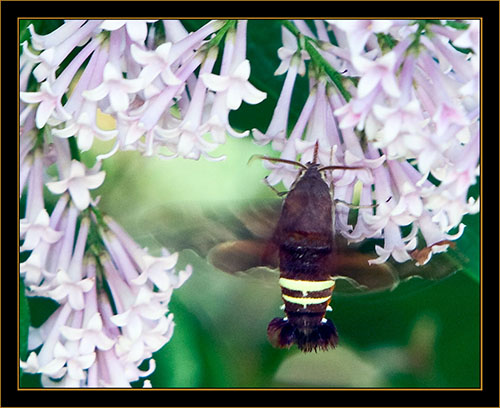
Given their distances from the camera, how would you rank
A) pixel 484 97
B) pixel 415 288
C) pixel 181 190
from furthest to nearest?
pixel 181 190, pixel 415 288, pixel 484 97

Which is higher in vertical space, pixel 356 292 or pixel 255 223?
pixel 255 223

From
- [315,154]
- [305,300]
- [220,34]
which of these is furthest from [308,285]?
[220,34]

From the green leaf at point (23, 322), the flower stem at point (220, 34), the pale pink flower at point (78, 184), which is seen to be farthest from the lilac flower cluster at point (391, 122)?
the green leaf at point (23, 322)

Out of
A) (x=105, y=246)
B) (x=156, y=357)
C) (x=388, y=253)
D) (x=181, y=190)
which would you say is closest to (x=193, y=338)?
(x=156, y=357)

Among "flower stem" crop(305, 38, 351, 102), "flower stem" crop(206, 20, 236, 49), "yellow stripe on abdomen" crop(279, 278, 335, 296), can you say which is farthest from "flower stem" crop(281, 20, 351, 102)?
"yellow stripe on abdomen" crop(279, 278, 335, 296)

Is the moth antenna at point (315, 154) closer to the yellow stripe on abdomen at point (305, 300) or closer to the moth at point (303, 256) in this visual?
the moth at point (303, 256)

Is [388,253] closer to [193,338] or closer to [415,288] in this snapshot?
[415,288]

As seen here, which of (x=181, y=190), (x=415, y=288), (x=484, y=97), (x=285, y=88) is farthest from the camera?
(x=181, y=190)

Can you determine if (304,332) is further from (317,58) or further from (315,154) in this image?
(317,58)
